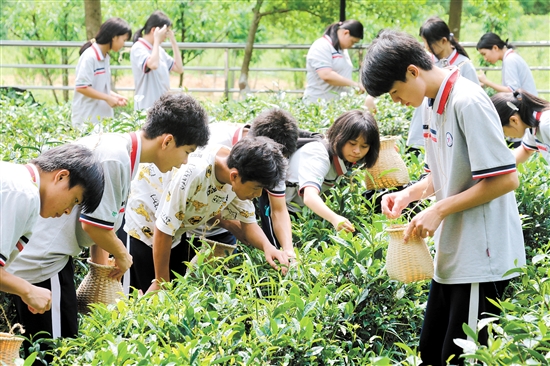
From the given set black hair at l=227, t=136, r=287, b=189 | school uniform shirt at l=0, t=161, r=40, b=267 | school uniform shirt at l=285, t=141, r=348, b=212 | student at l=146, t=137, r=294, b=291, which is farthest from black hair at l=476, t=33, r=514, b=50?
school uniform shirt at l=0, t=161, r=40, b=267

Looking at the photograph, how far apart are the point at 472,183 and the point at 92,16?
8930 millimetres

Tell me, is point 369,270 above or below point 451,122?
below

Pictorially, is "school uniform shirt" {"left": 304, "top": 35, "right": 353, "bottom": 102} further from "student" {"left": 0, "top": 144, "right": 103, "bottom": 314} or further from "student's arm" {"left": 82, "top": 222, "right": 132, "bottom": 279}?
"student" {"left": 0, "top": 144, "right": 103, "bottom": 314}

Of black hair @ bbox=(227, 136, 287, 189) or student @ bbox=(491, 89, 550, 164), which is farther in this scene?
student @ bbox=(491, 89, 550, 164)

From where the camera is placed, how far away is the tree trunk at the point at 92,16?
10539 millimetres

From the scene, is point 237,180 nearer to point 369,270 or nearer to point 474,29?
point 369,270

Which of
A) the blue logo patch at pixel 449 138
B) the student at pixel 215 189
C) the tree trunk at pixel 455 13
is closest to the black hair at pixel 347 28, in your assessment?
the student at pixel 215 189

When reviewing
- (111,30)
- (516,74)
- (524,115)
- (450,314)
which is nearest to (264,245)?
(450,314)

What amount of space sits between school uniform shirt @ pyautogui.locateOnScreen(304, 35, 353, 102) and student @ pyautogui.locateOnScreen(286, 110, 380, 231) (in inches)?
134

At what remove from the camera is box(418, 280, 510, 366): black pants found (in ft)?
9.01

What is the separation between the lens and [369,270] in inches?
125

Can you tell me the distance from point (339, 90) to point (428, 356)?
517 centimetres

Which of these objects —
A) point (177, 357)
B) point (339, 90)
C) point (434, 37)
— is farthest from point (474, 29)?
point (177, 357)

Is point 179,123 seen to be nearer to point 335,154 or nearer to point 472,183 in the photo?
point 335,154
